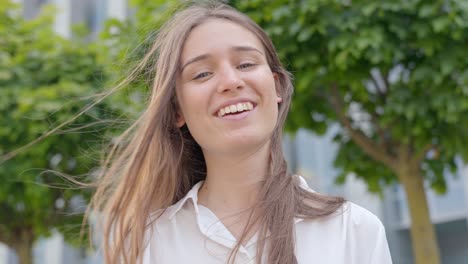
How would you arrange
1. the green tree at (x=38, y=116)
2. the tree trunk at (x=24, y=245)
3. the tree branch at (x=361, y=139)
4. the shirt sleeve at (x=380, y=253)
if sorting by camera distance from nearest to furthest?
the shirt sleeve at (x=380, y=253), the tree branch at (x=361, y=139), the green tree at (x=38, y=116), the tree trunk at (x=24, y=245)

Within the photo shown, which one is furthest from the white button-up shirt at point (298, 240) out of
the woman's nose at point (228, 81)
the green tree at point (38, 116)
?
the green tree at point (38, 116)

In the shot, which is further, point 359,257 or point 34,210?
point 34,210

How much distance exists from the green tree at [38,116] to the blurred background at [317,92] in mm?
13

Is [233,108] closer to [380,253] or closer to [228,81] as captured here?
[228,81]

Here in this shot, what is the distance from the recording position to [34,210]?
18.9 ft

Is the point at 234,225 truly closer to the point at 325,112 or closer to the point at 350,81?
the point at 350,81

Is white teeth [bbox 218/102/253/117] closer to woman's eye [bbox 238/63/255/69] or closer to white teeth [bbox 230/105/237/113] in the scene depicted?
white teeth [bbox 230/105/237/113]

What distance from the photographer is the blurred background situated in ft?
12.4

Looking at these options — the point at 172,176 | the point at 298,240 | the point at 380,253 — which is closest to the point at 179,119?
the point at 172,176

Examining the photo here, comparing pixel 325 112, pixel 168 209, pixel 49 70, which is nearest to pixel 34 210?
pixel 49 70

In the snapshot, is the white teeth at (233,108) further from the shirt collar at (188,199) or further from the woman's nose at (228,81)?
the shirt collar at (188,199)

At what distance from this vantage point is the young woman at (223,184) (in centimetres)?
131

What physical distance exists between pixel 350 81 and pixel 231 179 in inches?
114

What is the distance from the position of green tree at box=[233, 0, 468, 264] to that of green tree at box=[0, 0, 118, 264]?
173 centimetres
